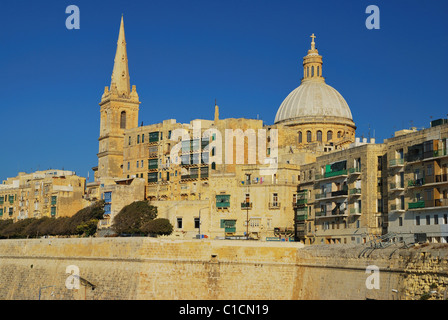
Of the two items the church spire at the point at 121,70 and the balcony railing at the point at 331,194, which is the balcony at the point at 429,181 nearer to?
the balcony railing at the point at 331,194

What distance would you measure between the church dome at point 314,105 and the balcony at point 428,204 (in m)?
35.2

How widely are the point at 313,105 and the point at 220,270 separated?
38.6 m

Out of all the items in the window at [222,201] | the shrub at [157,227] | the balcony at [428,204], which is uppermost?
the window at [222,201]

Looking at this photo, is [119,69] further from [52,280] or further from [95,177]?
[52,280]

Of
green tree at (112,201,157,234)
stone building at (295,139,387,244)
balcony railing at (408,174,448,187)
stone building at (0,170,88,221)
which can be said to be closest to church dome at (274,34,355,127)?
stone building at (295,139,387,244)

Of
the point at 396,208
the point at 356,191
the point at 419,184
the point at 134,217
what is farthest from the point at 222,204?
the point at 419,184

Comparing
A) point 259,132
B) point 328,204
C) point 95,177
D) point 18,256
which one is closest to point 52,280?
point 18,256

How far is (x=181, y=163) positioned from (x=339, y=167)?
22506mm

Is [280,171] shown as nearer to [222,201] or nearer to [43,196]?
[222,201]

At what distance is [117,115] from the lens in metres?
83.1

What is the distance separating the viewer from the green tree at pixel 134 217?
66.2 metres

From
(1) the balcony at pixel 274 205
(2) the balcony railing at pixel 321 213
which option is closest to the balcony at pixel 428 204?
(2) the balcony railing at pixel 321 213

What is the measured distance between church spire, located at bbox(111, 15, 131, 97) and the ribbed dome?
1799 centimetres

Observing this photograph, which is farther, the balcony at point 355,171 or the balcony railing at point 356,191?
the balcony railing at point 356,191
